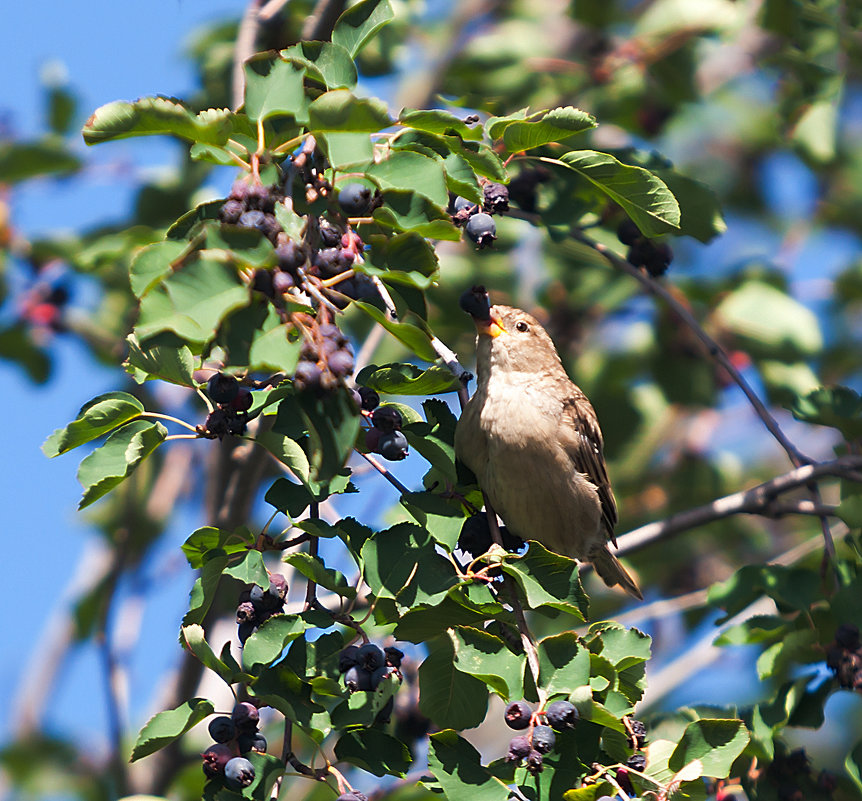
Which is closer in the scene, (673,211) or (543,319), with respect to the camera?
(673,211)

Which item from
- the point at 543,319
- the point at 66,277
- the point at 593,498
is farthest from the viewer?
the point at 543,319

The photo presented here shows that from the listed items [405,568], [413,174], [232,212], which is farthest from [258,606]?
[413,174]

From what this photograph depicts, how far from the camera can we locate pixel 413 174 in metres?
2.63

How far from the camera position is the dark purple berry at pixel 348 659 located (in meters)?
2.73

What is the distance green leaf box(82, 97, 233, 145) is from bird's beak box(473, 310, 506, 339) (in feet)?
6.78

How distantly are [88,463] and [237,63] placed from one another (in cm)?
269

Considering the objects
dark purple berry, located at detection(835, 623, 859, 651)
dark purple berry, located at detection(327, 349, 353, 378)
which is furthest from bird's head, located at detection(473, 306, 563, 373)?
dark purple berry, located at detection(327, 349, 353, 378)

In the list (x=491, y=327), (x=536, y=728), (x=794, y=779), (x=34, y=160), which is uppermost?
(x=34, y=160)

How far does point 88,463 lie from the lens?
2.67m

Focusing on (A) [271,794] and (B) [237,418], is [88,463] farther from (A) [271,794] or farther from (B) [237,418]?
(A) [271,794]

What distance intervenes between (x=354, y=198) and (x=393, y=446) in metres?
0.65

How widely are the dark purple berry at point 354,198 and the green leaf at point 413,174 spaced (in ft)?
0.27

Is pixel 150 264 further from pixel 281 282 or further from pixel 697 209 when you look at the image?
pixel 697 209

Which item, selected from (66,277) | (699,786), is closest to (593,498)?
(699,786)
